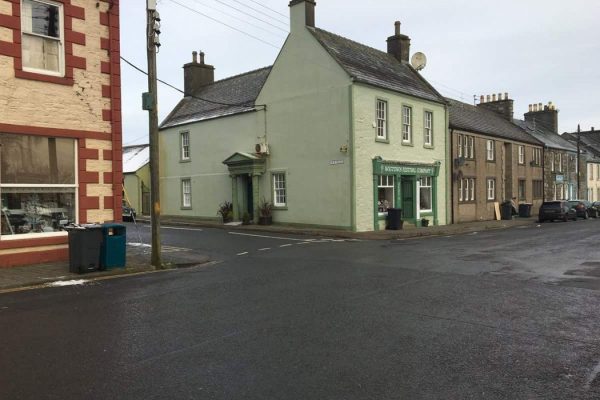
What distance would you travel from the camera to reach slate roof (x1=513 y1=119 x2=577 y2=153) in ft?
148

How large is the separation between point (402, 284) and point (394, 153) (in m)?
16.7

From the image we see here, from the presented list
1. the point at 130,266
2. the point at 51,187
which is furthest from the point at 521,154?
the point at 51,187

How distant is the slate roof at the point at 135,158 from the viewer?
1481 inches

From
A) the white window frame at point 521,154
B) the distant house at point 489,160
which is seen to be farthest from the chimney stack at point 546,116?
the white window frame at point 521,154

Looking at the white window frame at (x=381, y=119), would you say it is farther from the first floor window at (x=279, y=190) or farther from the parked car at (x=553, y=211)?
the parked car at (x=553, y=211)

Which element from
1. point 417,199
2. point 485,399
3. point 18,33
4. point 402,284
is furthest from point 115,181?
point 417,199

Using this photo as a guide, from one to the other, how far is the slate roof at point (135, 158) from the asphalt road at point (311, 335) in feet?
92.3

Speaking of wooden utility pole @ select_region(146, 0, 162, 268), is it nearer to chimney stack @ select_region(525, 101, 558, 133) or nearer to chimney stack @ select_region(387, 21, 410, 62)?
chimney stack @ select_region(387, 21, 410, 62)

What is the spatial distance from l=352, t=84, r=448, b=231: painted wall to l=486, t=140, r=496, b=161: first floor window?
7.20m

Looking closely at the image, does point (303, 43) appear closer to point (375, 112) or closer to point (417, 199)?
point (375, 112)

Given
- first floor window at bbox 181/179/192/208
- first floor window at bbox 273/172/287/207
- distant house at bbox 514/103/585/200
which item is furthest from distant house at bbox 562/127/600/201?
first floor window at bbox 181/179/192/208

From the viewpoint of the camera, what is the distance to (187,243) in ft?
58.7

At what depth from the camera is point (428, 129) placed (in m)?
28.5

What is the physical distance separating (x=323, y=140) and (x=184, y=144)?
488 inches
